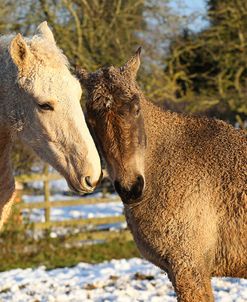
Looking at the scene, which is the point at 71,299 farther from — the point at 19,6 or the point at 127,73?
Answer: the point at 19,6

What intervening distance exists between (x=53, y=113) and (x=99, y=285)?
424 centimetres

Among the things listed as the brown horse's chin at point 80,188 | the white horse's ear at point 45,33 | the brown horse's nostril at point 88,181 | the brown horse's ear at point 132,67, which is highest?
the white horse's ear at point 45,33

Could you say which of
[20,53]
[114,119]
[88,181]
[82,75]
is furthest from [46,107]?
[82,75]

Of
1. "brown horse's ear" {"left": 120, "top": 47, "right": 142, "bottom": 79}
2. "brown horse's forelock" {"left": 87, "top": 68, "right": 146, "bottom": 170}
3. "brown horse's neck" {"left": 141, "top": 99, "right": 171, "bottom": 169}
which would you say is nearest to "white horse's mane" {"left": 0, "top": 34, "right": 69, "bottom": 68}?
"brown horse's forelock" {"left": 87, "top": 68, "right": 146, "bottom": 170}

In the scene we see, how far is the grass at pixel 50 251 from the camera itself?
9773 millimetres

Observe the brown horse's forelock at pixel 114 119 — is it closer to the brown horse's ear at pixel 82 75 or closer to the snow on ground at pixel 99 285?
the brown horse's ear at pixel 82 75

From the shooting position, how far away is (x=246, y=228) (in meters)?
4.28

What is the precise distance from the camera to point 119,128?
4.07 metres

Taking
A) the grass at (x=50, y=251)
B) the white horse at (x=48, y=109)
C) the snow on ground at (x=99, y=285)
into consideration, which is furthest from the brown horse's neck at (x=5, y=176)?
the grass at (x=50, y=251)

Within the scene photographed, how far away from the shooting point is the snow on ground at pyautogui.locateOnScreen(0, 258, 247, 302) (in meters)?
6.78

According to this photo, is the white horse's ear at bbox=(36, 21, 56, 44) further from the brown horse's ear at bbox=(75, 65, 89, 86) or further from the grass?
the grass

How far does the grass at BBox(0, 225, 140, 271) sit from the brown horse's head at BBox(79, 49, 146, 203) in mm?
5546

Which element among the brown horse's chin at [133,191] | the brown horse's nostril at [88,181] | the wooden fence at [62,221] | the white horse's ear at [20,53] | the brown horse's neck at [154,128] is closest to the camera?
the brown horse's nostril at [88,181]

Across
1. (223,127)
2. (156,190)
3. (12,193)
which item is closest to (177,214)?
(156,190)
